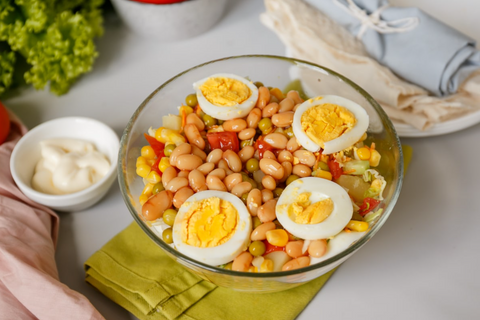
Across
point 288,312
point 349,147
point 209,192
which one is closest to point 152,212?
point 209,192

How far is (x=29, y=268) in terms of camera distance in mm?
1361

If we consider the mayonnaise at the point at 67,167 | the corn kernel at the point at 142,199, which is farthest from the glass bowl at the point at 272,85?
the mayonnaise at the point at 67,167

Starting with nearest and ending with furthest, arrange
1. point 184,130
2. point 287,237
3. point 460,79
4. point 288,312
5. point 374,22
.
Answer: point 287,237 → point 288,312 → point 184,130 → point 460,79 → point 374,22

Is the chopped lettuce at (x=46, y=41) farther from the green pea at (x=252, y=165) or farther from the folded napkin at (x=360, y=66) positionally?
the green pea at (x=252, y=165)

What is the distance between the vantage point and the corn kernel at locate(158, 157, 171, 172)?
58.0 inches

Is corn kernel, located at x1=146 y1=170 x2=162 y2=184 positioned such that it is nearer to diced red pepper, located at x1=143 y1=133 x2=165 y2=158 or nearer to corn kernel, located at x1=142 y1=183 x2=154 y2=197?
corn kernel, located at x1=142 y1=183 x2=154 y2=197

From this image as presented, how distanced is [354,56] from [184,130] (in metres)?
0.78

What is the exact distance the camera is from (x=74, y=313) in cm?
131

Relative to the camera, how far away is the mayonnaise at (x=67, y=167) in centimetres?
165

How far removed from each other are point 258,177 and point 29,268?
2.43ft

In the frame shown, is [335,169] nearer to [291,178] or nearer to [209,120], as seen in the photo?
[291,178]

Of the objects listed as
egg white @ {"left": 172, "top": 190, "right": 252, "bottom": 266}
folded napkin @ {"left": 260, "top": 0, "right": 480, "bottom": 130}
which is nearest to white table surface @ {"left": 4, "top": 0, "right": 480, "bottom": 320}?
folded napkin @ {"left": 260, "top": 0, "right": 480, "bottom": 130}

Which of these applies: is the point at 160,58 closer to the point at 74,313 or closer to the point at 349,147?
the point at 349,147

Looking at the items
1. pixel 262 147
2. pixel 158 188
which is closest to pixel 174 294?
pixel 158 188
